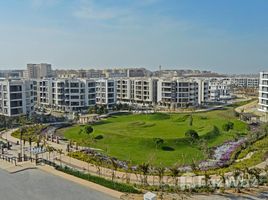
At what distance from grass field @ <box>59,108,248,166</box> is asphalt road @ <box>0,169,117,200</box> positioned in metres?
8.14

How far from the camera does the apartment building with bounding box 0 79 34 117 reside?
4594cm

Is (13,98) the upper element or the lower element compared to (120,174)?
upper

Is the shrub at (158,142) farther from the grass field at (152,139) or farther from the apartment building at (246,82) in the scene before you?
the apartment building at (246,82)

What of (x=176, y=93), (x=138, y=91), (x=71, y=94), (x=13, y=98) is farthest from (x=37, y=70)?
(x=13, y=98)

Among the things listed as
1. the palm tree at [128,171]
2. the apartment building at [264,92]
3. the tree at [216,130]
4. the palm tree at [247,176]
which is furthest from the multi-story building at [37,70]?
the palm tree at [247,176]

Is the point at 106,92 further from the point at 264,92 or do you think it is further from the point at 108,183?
the point at 108,183

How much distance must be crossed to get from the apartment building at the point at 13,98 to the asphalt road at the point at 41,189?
90.1ft

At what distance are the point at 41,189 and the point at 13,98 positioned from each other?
31.3 metres

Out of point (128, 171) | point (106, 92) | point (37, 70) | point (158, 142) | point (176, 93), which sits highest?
point (37, 70)

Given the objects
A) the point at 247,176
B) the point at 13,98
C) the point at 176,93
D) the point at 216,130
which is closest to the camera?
the point at 247,176

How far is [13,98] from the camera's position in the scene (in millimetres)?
46188

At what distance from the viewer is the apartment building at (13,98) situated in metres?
45.9

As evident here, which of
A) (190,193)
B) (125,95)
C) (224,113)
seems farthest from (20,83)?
(190,193)

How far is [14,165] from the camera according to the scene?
22.6 metres
